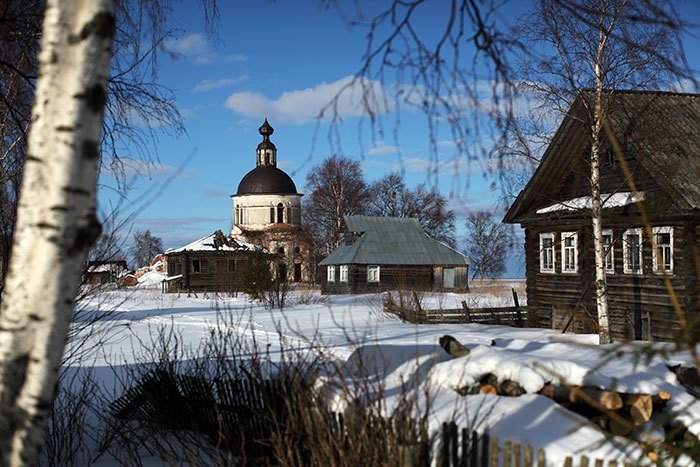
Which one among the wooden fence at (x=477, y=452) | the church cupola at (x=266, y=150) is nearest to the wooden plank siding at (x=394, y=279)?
the church cupola at (x=266, y=150)

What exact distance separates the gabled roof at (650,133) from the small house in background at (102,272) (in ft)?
27.2

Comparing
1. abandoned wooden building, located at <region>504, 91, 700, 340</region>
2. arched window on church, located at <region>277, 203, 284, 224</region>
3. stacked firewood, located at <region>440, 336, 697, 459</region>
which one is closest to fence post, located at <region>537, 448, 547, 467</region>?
stacked firewood, located at <region>440, 336, 697, 459</region>

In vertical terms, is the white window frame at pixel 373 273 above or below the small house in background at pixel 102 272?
below

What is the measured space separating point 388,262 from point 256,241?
1546 centimetres

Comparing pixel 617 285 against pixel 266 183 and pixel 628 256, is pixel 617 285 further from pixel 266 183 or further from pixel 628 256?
pixel 266 183

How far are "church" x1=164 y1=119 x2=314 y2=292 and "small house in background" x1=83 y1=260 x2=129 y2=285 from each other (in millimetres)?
16879

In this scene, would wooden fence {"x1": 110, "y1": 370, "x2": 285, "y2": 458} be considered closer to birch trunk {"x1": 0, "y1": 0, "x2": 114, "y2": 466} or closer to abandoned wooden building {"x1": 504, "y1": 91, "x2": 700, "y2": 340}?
birch trunk {"x1": 0, "y1": 0, "x2": 114, "y2": 466}

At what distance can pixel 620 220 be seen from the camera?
1264 centimetres

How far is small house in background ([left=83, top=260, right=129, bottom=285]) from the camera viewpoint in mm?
5977

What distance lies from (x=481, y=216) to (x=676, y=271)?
41.1m

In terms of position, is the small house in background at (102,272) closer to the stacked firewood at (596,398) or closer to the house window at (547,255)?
→ the stacked firewood at (596,398)

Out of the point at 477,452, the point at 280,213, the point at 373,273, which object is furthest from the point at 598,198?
the point at 280,213

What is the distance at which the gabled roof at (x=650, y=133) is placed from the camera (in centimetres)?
1214

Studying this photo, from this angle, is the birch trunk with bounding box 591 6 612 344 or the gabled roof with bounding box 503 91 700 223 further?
the birch trunk with bounding box 591 6 612 344
